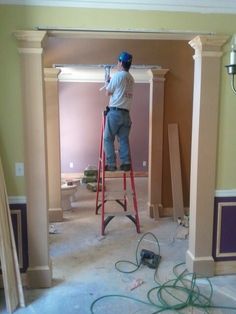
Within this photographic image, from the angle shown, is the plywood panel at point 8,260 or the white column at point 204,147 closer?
the plywood panel at point 8,260

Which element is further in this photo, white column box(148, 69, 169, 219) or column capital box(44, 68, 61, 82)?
white column box(148, 69, 169, 219)

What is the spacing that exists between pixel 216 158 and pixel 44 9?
1.98 metres

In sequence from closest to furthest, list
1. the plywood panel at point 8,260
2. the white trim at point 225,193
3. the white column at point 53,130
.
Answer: the plywood panel at point 8,260
the white trim at point 225,193
the white column at point 53,130

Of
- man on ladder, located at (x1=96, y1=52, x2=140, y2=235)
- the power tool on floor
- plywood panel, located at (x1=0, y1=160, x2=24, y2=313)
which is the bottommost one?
the power tool on floor

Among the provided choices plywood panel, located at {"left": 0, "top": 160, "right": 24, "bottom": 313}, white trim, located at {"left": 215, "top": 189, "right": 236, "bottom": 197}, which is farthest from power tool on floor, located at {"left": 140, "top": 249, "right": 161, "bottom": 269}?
plywood panel, located at {"left": 0, "top": 160, "right": 24, "bottom": 313}

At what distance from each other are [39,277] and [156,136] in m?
2.69

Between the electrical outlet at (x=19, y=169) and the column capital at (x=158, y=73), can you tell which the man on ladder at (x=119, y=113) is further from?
the electrical outlet at (x=19, y=169)

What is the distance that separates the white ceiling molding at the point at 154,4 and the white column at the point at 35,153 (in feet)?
0.88

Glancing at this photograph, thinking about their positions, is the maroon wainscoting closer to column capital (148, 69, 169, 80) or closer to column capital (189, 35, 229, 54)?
column capital (189, 35, 229, 54)

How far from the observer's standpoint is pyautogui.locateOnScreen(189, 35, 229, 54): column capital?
2.78 m

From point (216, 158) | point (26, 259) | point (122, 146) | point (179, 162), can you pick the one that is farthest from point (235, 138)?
point (26, 259)

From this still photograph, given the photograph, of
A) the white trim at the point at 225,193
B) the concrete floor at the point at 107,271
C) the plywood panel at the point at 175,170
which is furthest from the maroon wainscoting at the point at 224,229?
the plywood panel at the point at 175,170

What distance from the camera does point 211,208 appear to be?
119 inches

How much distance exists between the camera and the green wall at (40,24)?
2.63 meters
